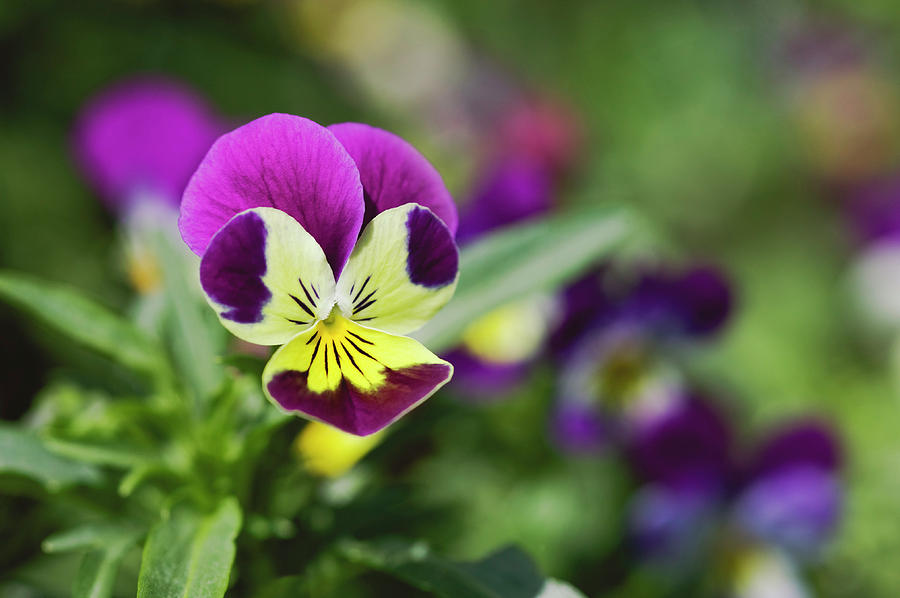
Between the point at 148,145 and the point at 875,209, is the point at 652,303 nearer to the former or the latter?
the point at 148,145

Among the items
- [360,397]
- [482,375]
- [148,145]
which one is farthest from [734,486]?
[148,145]

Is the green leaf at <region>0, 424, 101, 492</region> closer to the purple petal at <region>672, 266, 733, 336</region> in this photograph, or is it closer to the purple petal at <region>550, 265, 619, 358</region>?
the purple petal at <region>550, 265, 619, 358</region>

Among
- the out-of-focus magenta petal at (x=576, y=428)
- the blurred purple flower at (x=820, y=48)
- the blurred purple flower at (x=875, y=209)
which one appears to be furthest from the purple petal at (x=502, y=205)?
the blurred purple flower at (x=820, y=48)

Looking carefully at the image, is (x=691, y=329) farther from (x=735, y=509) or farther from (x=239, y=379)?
(x=239, y=379)

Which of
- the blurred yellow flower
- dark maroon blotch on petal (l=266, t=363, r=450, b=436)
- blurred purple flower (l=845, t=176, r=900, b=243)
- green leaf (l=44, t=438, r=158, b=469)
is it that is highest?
blurred purple flower (l=845, t=176, r=900, b=243)

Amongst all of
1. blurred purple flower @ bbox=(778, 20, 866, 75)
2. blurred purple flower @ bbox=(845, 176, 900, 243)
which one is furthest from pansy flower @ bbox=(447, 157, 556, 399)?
blurred purple flower @ bbox=(778, 20, 866, 75)

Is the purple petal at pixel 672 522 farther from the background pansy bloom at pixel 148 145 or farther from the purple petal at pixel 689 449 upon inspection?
the background pansy bloom at pixel 148 145
